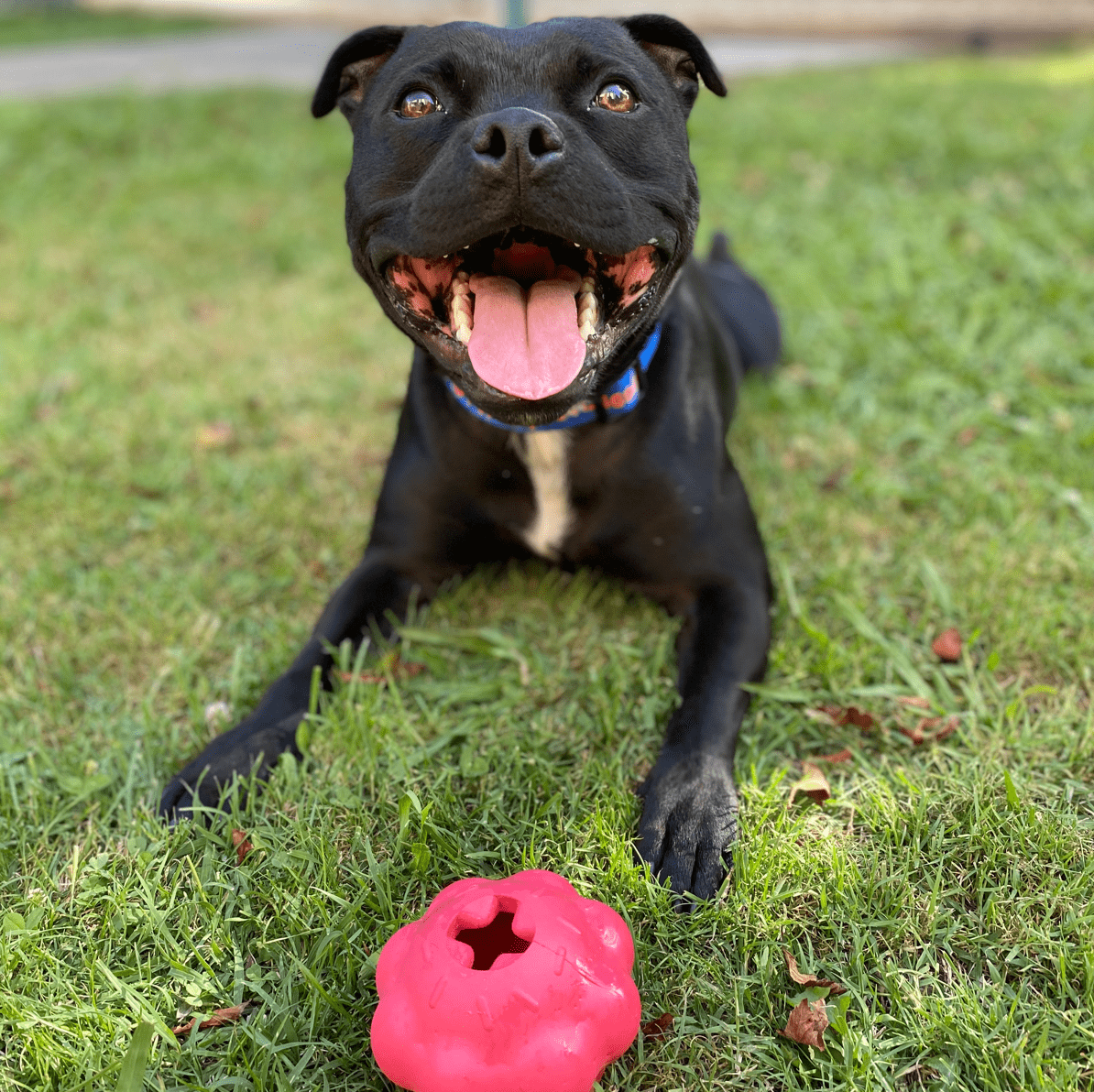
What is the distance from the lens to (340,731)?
248 centimetres

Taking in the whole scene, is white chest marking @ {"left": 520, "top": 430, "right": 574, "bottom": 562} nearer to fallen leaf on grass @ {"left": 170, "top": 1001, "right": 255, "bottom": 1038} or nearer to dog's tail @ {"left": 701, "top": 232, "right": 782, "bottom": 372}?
fallen leaf on grass @ {"left": 170, "top": 1001, "right": 255, "bottom": 1038}

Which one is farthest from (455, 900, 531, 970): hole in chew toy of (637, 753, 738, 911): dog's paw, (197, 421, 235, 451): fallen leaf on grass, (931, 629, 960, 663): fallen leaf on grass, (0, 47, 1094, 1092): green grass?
(197, 421, 235, 451): fallen leaf on grass

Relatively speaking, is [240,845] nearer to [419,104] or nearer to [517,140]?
[517,140]

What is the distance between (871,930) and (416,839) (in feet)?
2.94

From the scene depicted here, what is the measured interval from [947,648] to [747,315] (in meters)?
2.00

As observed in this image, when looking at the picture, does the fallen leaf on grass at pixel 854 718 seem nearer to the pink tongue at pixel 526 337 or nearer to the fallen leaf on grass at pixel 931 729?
the fallen leaf on grass at pixel 931 729

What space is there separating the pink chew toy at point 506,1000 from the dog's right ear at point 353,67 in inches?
76.4

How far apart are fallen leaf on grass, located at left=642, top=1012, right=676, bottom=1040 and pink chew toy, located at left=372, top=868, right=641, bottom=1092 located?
Result: 0.18 m

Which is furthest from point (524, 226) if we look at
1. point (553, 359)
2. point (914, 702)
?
point (914, 702)

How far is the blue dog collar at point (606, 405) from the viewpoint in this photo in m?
2.55

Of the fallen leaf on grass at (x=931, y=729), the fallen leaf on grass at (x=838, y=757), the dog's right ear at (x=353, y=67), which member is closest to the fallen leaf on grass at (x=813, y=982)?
the fallen leaf on grass at (x=838, y=757)

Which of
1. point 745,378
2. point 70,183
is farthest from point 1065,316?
point 70,183

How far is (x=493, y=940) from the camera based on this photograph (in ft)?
5.57

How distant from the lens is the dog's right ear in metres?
2.51
